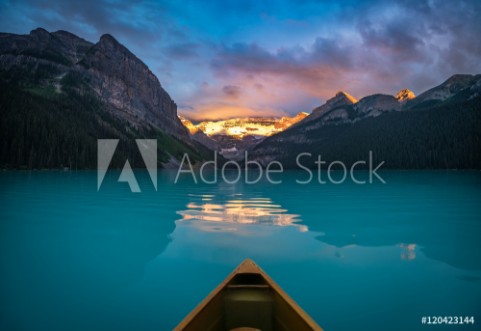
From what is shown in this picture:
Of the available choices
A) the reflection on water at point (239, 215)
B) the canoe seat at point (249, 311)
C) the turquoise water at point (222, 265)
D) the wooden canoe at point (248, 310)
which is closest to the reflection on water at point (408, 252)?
the turquoise water at point (222, 265)

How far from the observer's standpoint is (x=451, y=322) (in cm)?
751

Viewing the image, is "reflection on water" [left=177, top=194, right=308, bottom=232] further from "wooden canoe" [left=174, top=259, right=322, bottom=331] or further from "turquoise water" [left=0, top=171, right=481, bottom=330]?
"wooden canoe" [left=174, top=259, right=322, bottom=331]

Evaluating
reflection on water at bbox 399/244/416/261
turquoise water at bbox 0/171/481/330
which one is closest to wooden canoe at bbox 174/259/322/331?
turquoise water at bbox 0/171/481/330

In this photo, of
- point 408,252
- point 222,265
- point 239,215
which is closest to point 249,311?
point 222,265

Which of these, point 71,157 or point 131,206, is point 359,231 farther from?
point 71,157

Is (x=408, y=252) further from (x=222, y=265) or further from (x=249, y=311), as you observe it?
(x=249, y=311)

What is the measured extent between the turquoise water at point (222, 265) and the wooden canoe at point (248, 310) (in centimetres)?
184

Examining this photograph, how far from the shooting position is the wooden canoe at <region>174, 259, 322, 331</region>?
5535mm

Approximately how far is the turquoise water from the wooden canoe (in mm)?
1837

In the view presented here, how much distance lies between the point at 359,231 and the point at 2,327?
53.6 feet

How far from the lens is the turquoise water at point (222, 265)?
7855mm

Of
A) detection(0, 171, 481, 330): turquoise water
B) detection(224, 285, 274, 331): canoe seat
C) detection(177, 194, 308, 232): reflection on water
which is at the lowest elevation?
detection(0, 171, 481, 330): turquoise water

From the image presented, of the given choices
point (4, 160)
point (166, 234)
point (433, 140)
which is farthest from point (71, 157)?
point (433, 140)

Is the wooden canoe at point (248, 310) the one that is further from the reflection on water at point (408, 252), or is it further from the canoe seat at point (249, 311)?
the reflection on water at point (408, 252)
